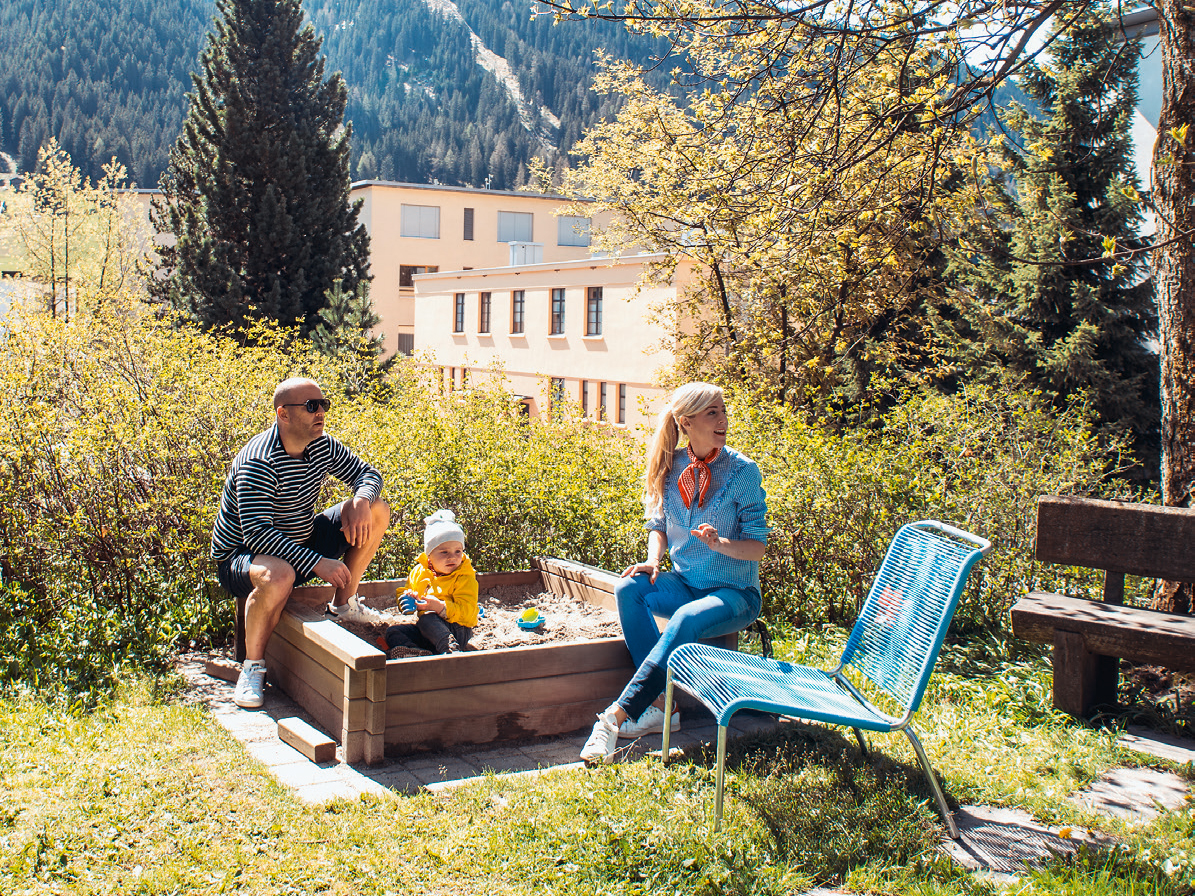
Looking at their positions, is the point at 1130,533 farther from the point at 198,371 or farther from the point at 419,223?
the point at 419,223

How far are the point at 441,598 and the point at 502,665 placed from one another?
728 millimetres

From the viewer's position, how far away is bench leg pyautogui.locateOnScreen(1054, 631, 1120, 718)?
470 cm

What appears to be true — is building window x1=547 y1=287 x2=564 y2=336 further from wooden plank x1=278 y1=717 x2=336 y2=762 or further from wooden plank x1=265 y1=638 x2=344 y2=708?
wooden plank x1=278 y1=717 x2=336 y2=762

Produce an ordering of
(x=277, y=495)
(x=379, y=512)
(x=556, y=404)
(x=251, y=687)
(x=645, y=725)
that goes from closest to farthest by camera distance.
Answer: (x=645, y=725), (x=251, y=687), (x=277, y=495), (x=379, y=512), (x=556, y=404)

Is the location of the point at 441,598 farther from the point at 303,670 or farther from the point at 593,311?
the point at 593,311

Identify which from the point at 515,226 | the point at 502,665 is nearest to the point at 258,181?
the point at 502,665

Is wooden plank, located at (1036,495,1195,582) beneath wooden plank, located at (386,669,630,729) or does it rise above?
above

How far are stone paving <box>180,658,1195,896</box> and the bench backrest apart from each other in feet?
1.73

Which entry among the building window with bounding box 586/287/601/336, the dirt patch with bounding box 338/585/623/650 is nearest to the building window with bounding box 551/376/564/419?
the dirt patch with bounding box 338/585/623/650

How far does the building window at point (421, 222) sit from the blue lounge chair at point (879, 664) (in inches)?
2181

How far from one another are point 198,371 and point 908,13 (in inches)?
215

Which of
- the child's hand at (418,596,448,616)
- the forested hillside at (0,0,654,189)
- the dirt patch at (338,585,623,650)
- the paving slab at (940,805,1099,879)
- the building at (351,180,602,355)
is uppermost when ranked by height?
the forested hillside at (0,0,654,189)

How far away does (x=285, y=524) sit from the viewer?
501cm

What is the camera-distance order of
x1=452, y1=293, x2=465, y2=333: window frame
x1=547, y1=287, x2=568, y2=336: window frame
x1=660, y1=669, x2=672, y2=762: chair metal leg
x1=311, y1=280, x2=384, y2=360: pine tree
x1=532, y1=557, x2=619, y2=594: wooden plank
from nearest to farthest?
x1=660, y1=669, x2=672, y2=762: chair metal leg, x1=532, y1=557, x2=619, y2=594: wooden plank, x1=311, y1=280, x2=384, y2=360: pine tree, x1=547, y1=287, x2=568, y2=336: window frame, x1=452, y1=293, x2=465, y2=333: window frame
